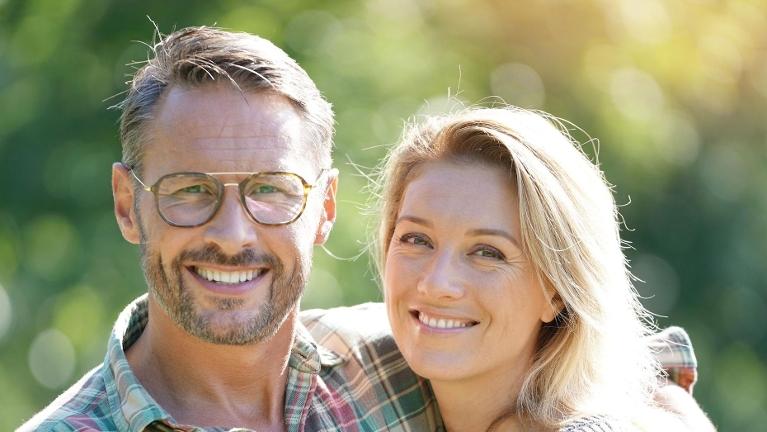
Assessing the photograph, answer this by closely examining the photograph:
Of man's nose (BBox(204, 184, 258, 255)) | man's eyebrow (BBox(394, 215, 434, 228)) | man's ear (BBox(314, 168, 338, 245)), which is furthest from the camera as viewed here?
man's ear (BBox(314, 168, 338, 245))

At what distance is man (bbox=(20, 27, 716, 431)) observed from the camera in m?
3.32

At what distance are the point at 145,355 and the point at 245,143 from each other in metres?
0.62

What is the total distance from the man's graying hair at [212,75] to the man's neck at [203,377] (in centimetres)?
47

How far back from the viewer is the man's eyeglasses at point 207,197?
3.32 meters

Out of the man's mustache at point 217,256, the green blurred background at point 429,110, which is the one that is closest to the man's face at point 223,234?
the man's mustache at point 217,256

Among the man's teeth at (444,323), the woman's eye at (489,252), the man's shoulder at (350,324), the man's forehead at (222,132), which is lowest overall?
the man's shoulder at (350,324)

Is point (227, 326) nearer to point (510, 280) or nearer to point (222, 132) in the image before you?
point (222, 132)

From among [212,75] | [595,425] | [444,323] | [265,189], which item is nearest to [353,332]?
[444,323]

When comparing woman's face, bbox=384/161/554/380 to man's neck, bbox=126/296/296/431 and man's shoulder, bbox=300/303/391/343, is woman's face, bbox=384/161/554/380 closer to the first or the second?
man's shoulder, bbox=300/303/391/343

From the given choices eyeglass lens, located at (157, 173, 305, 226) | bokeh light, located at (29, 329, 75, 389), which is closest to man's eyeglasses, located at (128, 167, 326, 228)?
eyeglass lens, located at (157, 173, 305, 226)

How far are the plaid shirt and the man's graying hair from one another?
510 mm

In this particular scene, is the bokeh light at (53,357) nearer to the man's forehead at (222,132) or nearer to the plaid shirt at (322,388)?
the plaid shirt at (322,388)

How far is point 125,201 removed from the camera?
3.55 m

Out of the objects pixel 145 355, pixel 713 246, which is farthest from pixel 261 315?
pixel 713 246
